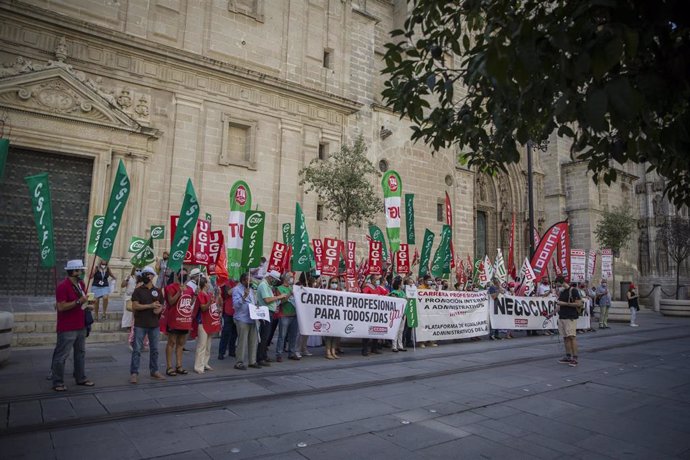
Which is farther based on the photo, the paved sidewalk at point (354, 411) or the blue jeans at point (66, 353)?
the blue jeans at point (66, 353)

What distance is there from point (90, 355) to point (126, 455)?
6.13 metres

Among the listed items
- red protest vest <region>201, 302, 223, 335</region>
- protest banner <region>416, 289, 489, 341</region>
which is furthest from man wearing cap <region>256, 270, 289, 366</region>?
protest banner <region>416, 289, 489, 341</region>

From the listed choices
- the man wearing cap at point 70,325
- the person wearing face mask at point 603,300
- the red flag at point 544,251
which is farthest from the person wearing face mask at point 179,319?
the person wearing face mask at point 603,300

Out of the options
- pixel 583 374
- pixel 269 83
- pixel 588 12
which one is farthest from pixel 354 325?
pixel 269 83

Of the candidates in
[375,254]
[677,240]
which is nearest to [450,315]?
[375,254]

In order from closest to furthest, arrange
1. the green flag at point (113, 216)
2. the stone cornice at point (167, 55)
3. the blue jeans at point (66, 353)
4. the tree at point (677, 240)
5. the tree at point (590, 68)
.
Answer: the tree at point (590, 68)
the blue jeans at point (66, 353)
the green flag at point (113, 216)
the stone cornice at point (167, 55)
the tree at point (677, 240)

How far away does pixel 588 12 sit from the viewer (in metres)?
3.17

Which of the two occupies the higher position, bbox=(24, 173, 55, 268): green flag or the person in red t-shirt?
bbox=(24, 173, 55, 268): green flag

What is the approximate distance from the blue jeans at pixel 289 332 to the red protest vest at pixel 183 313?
7.89ft

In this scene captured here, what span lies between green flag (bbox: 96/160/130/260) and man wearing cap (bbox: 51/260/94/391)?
1015mm

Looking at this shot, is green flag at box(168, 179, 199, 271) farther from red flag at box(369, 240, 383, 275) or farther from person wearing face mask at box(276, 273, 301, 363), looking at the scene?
red flag at box(369, 240, 383, 275)

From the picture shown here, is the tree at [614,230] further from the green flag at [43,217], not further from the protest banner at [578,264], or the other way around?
the green flag at [43,217]

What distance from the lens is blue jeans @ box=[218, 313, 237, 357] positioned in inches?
396

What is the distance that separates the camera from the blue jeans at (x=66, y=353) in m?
6.49
